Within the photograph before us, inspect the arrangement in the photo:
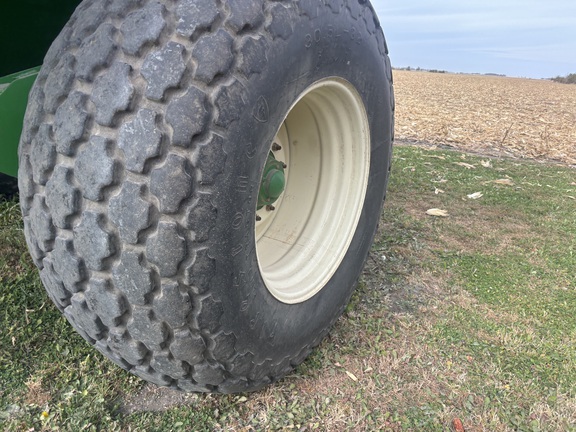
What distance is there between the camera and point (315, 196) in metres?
2.22

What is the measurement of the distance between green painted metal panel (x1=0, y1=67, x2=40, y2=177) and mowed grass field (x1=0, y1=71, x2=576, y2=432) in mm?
811

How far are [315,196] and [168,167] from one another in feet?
3.45

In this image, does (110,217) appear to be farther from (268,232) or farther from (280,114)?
(268,232)

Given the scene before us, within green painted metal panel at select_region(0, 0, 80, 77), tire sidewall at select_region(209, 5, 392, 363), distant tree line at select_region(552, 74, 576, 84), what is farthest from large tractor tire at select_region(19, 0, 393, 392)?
distant tree line at select_region(552, 74, 576, 84)

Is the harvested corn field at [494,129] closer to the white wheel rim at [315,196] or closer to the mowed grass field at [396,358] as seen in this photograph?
the mowed grass field at [396,358]

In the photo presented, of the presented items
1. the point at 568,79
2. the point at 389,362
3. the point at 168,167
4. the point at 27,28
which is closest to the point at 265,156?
the point at 168,167

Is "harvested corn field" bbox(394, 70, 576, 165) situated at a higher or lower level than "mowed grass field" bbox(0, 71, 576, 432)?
higher

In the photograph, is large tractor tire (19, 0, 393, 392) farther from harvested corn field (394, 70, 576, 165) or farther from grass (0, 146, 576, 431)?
harvested corn field (394, 70, 576, 165)

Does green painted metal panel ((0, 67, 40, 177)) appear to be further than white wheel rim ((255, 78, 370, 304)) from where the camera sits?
No

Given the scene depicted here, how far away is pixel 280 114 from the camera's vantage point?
4.89ft

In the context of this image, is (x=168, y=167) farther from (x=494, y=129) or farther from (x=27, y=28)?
(x=494, y=129)

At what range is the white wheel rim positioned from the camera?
2.04m

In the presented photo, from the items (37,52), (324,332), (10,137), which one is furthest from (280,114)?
(37,52)

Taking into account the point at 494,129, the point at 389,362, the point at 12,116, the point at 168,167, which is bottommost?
the point at 389,362
